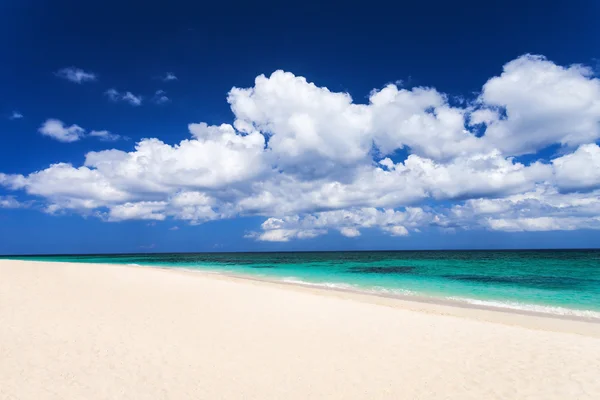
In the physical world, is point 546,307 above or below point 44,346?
below

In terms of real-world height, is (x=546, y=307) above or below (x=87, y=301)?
below

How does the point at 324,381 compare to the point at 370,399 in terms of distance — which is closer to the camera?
the point at 370,399

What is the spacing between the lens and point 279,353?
9156mm

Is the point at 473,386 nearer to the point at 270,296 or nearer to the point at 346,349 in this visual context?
the point at 346,349

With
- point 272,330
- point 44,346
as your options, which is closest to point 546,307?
point 272,330

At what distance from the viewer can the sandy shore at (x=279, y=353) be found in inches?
277

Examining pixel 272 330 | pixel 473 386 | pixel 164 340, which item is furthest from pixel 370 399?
pixel 164 340

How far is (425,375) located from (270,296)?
11.5 m

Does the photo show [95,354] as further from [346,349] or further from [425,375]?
[425,375]

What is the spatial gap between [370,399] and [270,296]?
12.1 metres

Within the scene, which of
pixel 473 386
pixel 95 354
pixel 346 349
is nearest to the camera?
pixel 473 386

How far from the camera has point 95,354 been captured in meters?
8.46

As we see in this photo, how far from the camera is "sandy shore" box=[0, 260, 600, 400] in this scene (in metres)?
7.03

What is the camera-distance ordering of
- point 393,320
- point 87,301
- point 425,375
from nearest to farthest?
point 425,375
point 393,320
point 87,301
